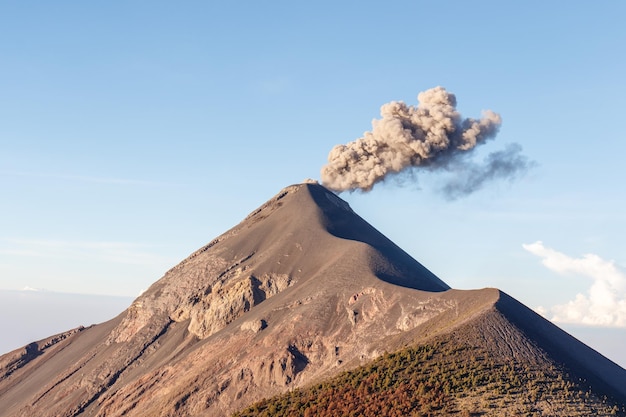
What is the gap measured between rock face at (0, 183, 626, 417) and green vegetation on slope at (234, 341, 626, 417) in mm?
4563

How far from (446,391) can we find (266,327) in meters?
40.0

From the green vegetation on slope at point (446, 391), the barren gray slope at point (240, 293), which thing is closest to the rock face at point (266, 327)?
the barren gray slope at point (240, 293)

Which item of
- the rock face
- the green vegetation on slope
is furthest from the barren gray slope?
the green vegetation on slope

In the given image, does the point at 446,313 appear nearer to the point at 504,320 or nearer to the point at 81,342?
the point at 504,320

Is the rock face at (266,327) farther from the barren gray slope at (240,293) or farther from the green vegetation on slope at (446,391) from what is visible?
the green vegetation on slope at (446,391)

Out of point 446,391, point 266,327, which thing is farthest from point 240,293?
point 446,391

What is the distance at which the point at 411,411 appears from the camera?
67312mm

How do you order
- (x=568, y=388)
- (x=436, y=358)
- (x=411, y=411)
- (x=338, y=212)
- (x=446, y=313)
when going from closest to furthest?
(x=411, y=411) → (x=568, y=388) → (x=436, y=358) → (x=446, y=313) → (x=338, y=212)

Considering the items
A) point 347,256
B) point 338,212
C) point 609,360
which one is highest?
point 338,212

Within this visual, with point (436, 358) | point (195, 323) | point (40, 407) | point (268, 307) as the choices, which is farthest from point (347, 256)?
point (40, 407)

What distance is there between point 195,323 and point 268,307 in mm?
13667

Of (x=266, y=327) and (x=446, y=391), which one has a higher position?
(x=266, y=327)

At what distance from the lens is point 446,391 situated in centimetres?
6956

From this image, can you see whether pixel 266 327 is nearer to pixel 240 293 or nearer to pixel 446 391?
pixel 240 293
